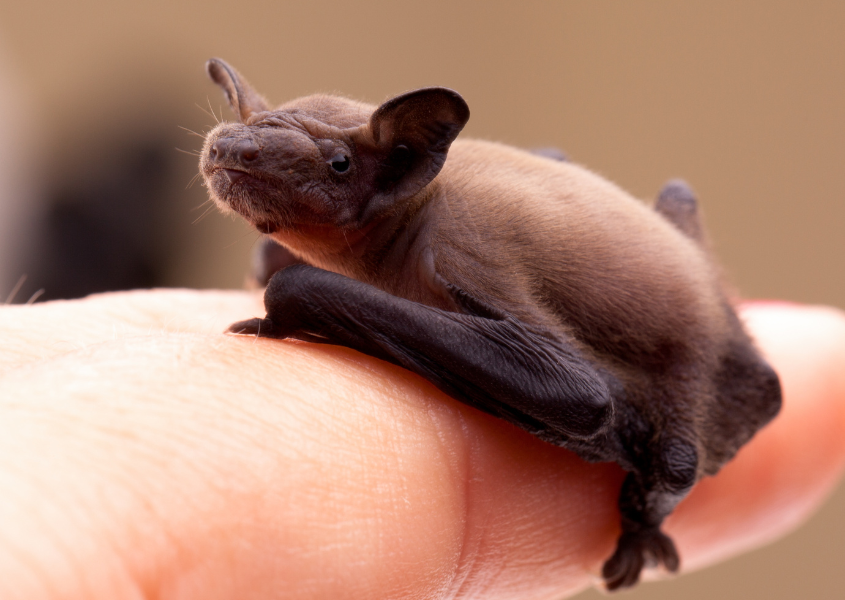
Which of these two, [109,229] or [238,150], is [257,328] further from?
[109,229]

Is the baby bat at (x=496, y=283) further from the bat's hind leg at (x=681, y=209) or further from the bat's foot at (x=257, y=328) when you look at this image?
the bat's hind leg at (x=681, y=209)

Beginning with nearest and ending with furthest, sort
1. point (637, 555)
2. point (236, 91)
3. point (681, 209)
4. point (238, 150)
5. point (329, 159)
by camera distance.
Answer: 1. point (238, 150)
2. point (329, 159)
3. point (236, 91)
4. point (637, 555)
5. point (681, 209)

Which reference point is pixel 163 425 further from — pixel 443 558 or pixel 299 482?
pixel 443 558

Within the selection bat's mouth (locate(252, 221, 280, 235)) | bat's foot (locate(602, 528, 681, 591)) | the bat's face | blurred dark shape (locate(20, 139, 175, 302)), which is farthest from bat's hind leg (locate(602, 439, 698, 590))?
blurred dark shape (locate(20, 139, 175, 302))

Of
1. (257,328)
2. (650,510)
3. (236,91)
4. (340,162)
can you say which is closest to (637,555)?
(650,510)

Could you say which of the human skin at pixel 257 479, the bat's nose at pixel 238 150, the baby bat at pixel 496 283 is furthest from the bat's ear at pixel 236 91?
the human skin at pixel 257 479

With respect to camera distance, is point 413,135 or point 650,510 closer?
→ point 413,135

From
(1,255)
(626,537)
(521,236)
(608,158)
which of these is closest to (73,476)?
(521,236)
